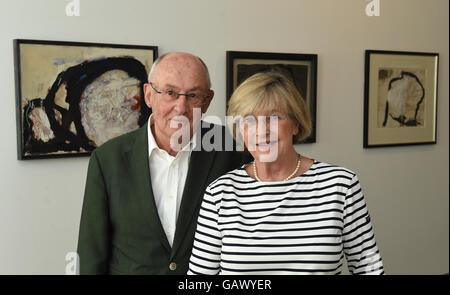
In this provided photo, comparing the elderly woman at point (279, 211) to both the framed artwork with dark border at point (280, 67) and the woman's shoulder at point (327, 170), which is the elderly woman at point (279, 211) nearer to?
the woman's shoulder at point (327, 170)

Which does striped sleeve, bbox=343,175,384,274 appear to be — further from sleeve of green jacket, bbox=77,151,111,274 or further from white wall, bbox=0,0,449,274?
white wall, bbox=0,0,449,274

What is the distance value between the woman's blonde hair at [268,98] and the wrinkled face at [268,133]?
0.6 inches

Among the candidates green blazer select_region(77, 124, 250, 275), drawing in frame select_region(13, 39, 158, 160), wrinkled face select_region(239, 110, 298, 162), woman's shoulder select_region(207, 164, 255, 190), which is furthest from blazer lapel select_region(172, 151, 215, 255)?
drawing in frame select_region(13, 39, 158, 160)

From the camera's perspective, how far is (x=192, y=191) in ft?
6.09

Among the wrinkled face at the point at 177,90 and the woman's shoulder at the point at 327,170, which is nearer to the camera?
the woman's shoulder at the point at 327,170

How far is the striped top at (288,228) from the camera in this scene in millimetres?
1510

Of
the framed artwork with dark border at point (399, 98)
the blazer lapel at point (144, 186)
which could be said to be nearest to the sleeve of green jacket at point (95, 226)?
the blazer lapel at point (144, 186)

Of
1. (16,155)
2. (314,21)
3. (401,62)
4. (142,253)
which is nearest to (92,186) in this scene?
(142,253)

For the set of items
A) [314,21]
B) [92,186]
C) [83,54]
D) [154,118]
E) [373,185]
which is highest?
[314,21]

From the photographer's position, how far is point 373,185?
3988 mm

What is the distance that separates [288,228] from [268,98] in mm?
366

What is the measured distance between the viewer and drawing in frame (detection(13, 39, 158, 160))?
268cm
